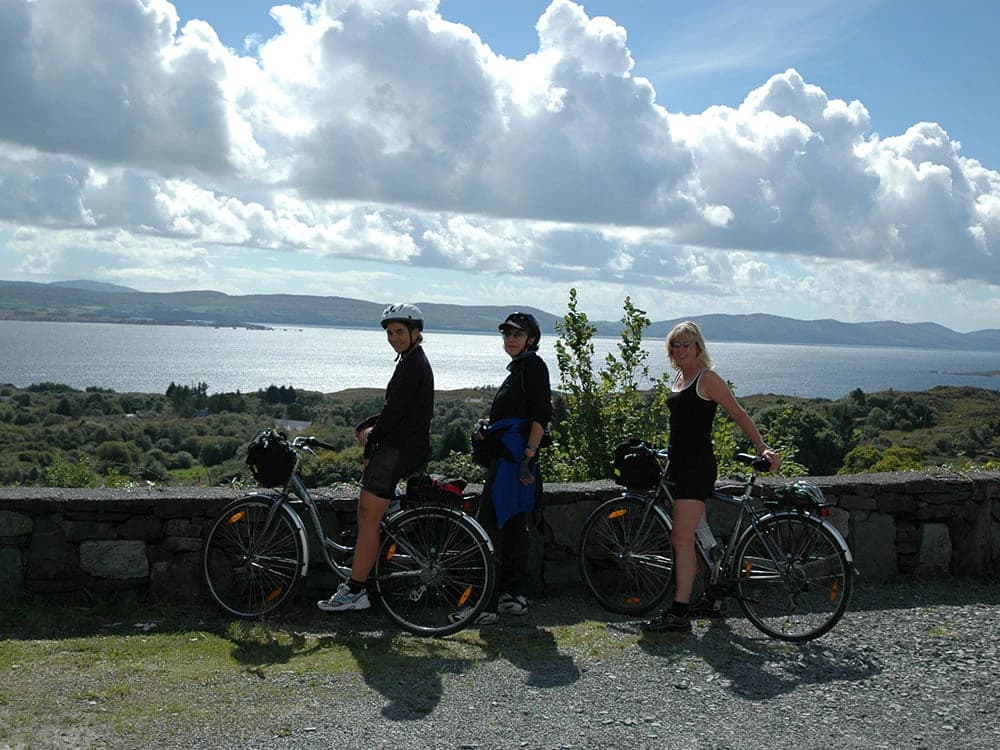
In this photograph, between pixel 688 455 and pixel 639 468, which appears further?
pixel 639 468

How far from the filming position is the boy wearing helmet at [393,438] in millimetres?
5234

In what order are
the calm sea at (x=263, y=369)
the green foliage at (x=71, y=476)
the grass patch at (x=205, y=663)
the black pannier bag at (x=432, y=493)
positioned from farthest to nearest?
the calm sea at (x=263, y=369)
the green foliage at (x=71, y=476)
the black pannier bag at (x=432, y=493)
the grass patch at (x=205, y=663)

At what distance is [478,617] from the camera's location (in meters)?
5.30

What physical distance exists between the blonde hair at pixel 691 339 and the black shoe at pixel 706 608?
127 cm

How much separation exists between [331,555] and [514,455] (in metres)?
1.22

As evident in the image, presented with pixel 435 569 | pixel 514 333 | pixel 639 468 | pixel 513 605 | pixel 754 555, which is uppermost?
pixel 514 333

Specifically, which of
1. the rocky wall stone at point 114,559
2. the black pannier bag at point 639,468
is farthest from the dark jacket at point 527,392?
the rocky wall stone at point 114,559

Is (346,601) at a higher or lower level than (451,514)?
lower

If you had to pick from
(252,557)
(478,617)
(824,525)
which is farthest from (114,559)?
(824,525)

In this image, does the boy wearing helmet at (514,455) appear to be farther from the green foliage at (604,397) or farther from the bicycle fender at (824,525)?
the green foliage at (604,397)

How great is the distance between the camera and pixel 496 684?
4453 millimetres

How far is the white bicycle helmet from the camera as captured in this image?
525 centimetres

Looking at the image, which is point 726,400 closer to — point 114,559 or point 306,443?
point 306,443

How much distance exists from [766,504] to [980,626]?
1.33 meters
